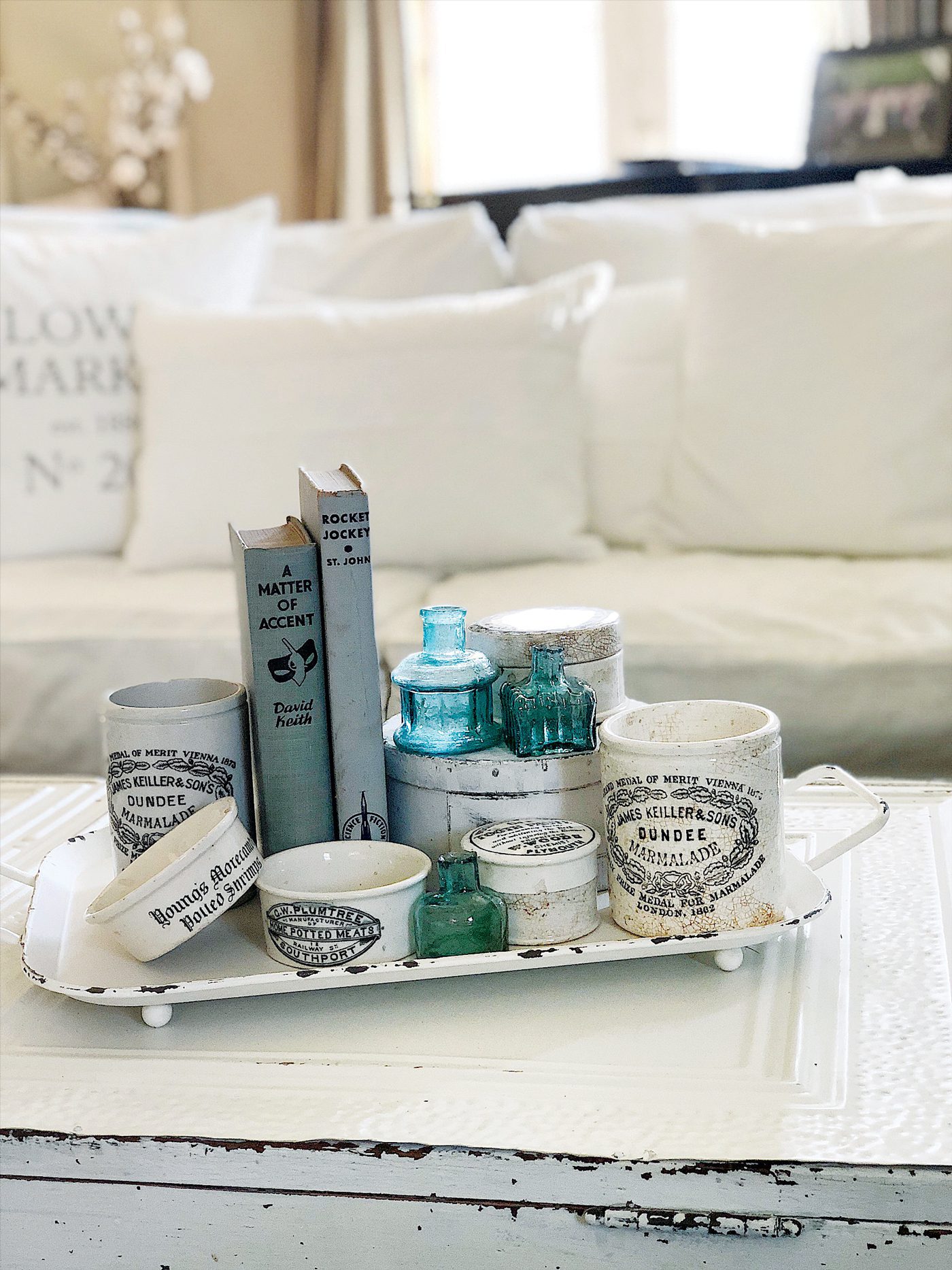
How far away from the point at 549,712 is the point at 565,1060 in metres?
0.19

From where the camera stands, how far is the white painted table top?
1.70 ft

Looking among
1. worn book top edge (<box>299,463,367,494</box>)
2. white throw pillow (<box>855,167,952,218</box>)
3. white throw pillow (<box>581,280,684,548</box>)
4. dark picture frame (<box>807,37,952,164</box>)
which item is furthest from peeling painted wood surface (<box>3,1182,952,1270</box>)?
dark picture frame (<box>807,37,952,164</box>)

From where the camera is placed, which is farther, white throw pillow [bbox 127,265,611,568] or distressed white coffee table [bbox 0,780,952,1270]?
white throw pillow [bbox 127,265,611,568]

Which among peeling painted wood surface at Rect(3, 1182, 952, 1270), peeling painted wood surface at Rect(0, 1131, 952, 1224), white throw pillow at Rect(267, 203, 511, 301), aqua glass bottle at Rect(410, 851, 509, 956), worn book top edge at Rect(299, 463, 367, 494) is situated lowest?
peeling painted wood surface at Rect(3, 1182, 952, 1270)

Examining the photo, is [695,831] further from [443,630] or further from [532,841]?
[443,630]

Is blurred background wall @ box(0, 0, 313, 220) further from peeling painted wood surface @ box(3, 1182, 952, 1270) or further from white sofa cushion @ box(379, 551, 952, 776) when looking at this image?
peeling painted wood surface @ box(3, 1182, 952, 1270)

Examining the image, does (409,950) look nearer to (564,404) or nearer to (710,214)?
(564,404)

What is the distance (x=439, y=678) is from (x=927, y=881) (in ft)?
1.08

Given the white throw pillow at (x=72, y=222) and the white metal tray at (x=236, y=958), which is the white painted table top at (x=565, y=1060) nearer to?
the white metal tray at (x=236, y=958)

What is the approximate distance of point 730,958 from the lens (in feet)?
2.08

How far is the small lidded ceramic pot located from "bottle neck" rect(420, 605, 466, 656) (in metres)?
0.12

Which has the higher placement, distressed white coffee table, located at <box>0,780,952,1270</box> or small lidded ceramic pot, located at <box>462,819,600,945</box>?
small lidded ceramic pot, located at <box>462,819,600,945</box>

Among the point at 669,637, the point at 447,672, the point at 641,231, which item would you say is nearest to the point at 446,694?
the point at 447,672

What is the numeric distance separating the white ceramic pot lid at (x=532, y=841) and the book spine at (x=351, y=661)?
66mm
